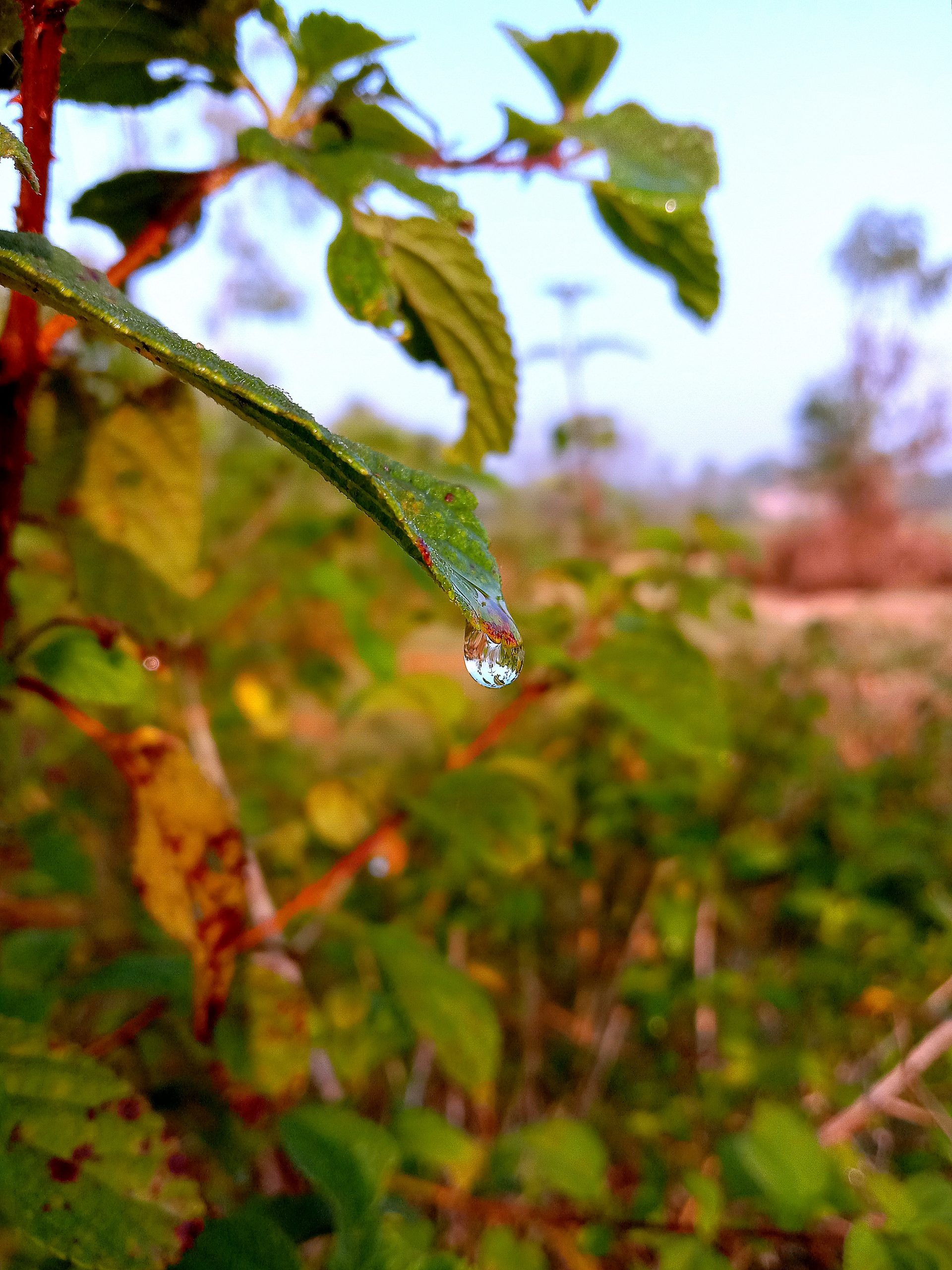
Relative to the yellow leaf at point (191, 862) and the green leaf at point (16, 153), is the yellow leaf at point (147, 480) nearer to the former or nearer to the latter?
the yellow leaf at point (191, 862)

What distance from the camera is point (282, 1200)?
0.43 meters

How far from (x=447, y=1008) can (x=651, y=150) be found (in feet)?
1.72

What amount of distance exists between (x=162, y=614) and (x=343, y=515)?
0.46 meters

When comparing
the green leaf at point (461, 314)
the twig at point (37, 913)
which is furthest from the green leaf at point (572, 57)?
the twig at point (37, 913)

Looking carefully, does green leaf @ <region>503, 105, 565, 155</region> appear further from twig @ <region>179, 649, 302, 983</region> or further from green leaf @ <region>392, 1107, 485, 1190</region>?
green leaf @ <region>392, 1107, 485, 1190</region>

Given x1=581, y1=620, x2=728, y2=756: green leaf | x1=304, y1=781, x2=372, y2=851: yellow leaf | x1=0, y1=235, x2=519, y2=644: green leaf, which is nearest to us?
x1=0, y1=235, x2=519, y2=644: green leaf

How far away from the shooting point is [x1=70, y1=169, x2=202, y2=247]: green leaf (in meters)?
0.38

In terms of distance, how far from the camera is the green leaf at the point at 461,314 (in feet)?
1.24

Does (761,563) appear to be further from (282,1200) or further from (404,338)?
(282,1200)

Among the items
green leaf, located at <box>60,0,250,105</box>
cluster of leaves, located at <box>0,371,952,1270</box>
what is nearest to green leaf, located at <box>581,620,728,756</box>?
cluster of leaves, located at <box>0,371,952,1270</box>

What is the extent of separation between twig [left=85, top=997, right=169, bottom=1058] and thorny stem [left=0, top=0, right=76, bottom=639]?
10.6 inches

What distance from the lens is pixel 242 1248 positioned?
33 centimetres

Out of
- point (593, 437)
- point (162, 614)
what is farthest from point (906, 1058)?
point (593, 437)

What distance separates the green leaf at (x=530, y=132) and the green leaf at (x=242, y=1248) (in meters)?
0.51
